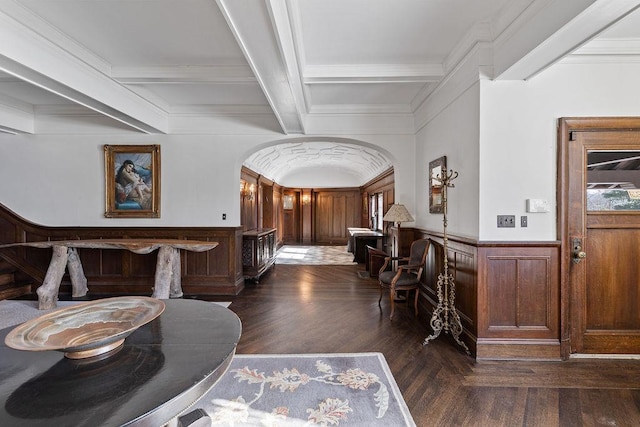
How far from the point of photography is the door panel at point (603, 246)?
278cm

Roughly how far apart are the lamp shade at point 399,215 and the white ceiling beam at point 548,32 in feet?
7.19

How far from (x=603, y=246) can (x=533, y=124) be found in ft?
4.47

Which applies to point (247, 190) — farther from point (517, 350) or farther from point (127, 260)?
point (517, 350)

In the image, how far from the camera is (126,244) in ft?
13.5

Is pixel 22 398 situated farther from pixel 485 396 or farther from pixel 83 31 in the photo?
pixel 83 31

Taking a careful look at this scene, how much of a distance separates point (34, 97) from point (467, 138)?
590 centimetres

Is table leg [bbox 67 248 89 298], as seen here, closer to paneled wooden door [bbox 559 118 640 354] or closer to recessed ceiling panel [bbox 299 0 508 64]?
recessed ceiling panel [bbox 299 0 508 64]

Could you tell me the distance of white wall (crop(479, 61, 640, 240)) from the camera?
278cm

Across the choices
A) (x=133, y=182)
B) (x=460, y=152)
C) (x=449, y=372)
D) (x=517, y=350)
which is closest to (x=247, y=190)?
(x=133, y=182)

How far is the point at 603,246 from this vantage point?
111 inches

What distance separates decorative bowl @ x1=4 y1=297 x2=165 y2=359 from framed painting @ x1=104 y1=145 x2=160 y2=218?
3864 millimetres

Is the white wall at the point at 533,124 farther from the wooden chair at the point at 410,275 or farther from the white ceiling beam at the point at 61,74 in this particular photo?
the white ceiling beam at the point at 61,74

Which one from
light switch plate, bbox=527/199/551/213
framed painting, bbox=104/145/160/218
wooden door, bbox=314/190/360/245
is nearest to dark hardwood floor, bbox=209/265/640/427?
light switch plate, bbox=527/199/551/213

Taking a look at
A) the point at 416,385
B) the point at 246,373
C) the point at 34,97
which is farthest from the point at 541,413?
the point at 34,97
